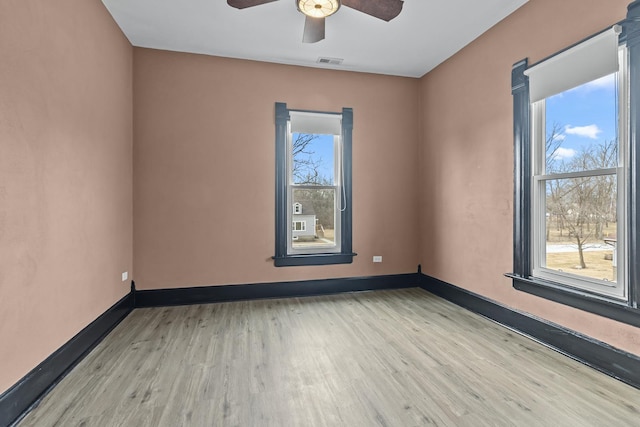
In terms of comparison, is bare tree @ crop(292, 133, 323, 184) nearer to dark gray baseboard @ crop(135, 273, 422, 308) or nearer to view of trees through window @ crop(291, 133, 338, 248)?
view of trees through window @ crop(291, 133, 338, 248)

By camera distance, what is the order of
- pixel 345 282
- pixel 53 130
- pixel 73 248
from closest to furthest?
pixel 53 130 < pixel 73 248 < pixel 345 282

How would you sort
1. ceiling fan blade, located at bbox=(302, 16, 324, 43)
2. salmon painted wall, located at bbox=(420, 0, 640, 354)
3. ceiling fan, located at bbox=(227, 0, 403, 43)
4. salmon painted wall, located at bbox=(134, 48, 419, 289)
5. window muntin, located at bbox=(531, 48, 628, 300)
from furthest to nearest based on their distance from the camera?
salmon painted wall, located at bbox=(134, 48, 419, 289) → ceiling fan blade, located at bbox=(302, 16, 324, 43) → salmon painted wall, located at bbox=(420, 0, 640, 354) → ceiling fan, located at bbox=(227, 0, 403, 43) → window muntin, located at bbox=(531, 48, 628, 300)

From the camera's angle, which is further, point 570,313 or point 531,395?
point 570,313

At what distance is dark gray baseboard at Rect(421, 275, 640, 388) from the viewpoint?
2.21 metres

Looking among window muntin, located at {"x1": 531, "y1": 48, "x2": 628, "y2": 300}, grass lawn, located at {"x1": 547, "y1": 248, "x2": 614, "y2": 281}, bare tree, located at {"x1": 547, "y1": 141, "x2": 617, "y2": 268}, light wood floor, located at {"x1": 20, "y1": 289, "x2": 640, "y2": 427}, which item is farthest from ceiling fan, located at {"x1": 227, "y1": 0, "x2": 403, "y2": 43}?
light wood floor, located at {"x1": 20, "y1": 289, "x2": 640, "y2": 427}

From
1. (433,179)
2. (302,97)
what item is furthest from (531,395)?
(302,97)

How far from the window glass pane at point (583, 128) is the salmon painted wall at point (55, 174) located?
3.90m

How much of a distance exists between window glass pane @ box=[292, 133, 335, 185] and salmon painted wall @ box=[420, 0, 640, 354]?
4.49 ft

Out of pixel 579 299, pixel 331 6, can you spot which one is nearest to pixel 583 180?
pixel 579 299

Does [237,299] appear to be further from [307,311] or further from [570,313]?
[570,313]

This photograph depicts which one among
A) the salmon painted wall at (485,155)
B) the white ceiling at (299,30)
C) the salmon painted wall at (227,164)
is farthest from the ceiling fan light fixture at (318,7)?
the salmon painted wall at (485,155)

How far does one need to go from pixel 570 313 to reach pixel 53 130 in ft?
13.3

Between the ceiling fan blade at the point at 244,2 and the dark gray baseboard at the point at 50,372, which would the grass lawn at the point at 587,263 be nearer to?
the ceiling fan blade at the point at 244,2

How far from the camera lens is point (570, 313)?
2619 mm
